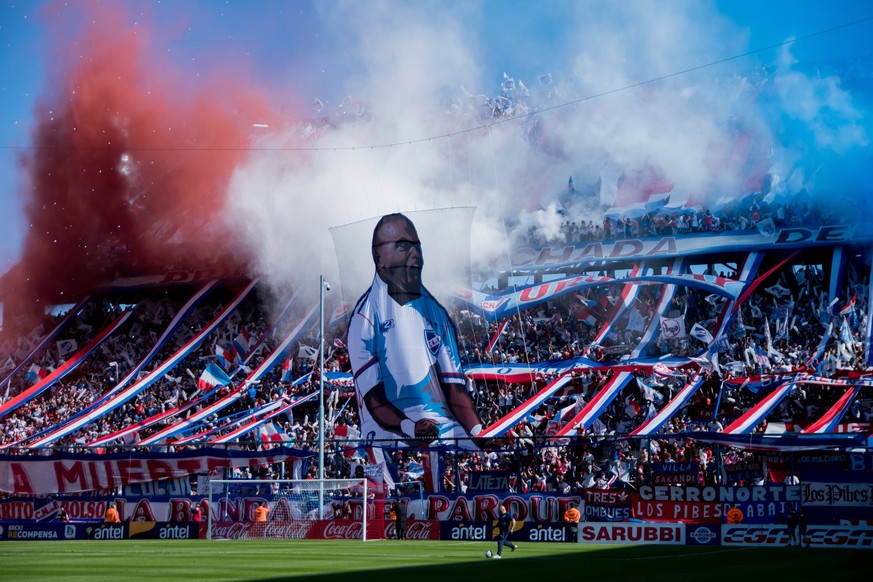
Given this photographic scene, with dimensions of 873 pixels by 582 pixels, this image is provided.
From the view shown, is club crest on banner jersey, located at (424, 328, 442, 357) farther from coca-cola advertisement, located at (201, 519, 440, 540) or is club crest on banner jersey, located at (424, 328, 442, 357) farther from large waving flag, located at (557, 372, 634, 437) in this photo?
coca-cola advertisement, located at (201, 519, 440, 540)

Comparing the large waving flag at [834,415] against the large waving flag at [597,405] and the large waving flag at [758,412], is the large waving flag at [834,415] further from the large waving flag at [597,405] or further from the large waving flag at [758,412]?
the large waving flag at [597,405]

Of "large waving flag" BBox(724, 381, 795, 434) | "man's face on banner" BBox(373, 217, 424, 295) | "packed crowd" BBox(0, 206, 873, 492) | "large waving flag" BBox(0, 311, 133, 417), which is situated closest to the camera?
"large waving flag" BBox(724, 381, 795, 434)

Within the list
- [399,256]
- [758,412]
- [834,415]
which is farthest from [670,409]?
[399,256]

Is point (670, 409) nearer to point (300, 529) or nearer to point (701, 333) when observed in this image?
point (701, 333)

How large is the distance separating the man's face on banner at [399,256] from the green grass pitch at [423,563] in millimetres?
18868

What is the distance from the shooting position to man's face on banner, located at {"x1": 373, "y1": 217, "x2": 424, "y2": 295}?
46406mm

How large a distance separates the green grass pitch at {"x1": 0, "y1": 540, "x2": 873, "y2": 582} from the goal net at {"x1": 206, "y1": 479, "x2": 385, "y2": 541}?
4.67m

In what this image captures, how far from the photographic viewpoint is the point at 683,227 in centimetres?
4475

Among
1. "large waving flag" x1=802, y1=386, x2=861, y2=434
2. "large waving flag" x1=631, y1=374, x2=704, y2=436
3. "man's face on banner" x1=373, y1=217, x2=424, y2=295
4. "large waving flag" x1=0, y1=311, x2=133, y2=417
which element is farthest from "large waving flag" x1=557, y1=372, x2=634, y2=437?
"large waving flag" x1=0, y1=311, x2=133, y2=417

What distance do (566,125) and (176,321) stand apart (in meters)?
21.1

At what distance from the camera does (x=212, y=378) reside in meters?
45.5

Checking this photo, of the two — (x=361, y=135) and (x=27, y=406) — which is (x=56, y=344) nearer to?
(x=27, y=406)

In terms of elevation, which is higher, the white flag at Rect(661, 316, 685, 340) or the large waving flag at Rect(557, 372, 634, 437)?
the white flag at Rect(661, 316, 685, 340)

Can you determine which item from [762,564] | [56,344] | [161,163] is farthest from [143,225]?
[762,564]
